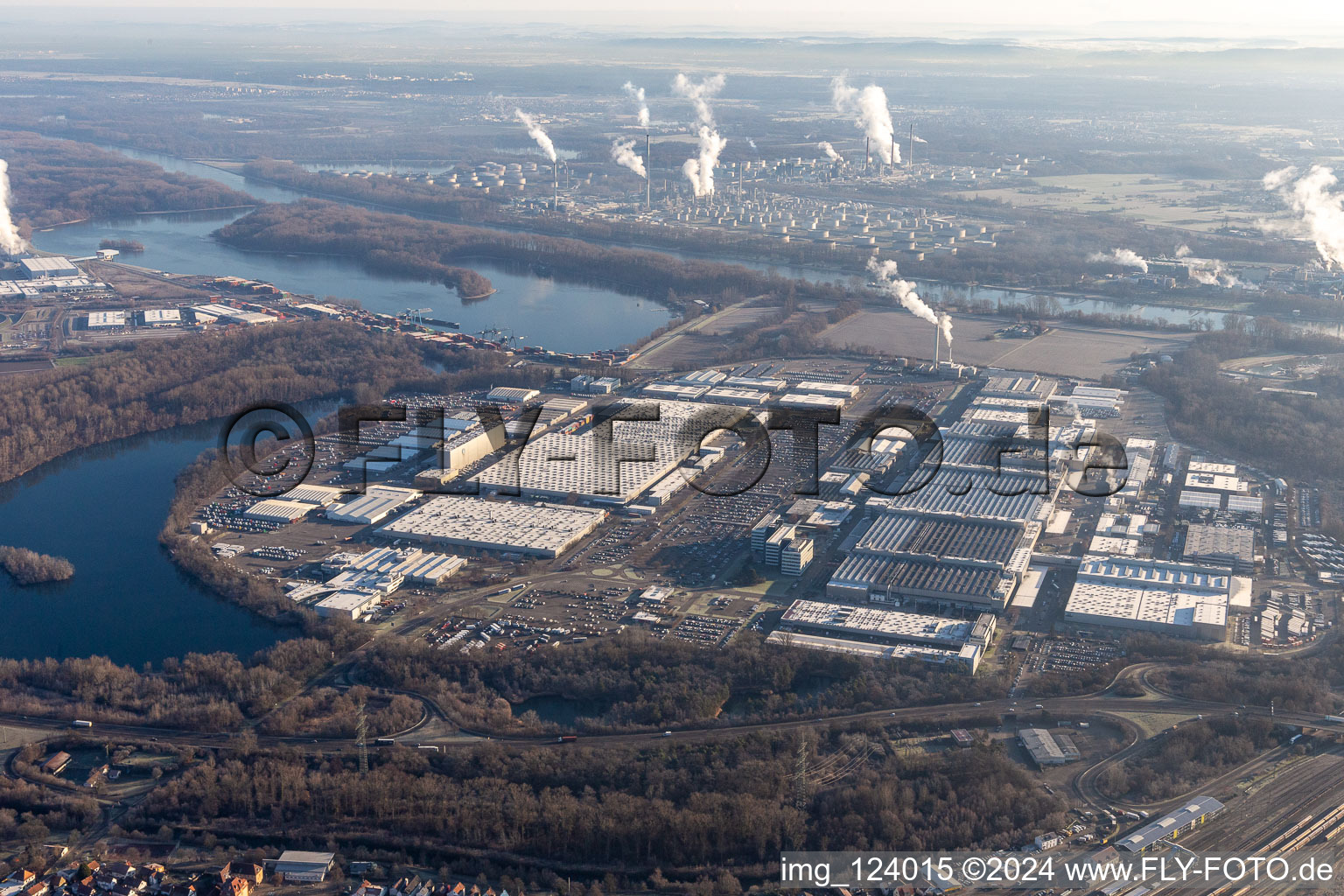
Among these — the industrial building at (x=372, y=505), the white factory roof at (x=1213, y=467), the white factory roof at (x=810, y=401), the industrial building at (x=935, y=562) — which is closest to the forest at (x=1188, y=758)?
the industrial building at (x=935, y=562)

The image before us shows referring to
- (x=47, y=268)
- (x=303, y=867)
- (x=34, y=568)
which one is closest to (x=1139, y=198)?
(x=47, y=268)

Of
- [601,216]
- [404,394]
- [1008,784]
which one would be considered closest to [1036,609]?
[1008,784]

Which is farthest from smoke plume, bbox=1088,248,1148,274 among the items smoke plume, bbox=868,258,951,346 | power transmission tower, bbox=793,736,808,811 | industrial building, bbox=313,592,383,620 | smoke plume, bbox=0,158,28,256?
smoke plume, bbox=0,158,28,256

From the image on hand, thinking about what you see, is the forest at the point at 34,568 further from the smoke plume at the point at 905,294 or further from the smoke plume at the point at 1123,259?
the smoke plume at the point at 1123,259

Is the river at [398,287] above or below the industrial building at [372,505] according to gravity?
above

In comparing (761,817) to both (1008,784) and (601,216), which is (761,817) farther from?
(601,216)

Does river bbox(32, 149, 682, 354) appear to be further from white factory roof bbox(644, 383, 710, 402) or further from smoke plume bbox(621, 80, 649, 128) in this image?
smoke plume bbox(621, 80, 649, 128)
